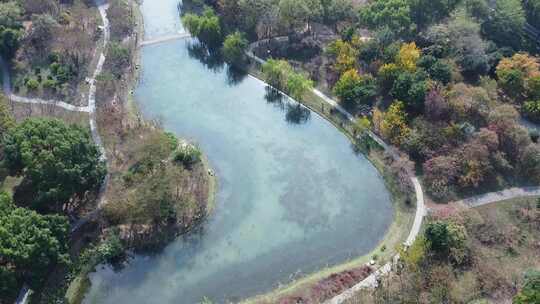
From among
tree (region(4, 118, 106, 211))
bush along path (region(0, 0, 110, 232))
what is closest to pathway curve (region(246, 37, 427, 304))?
bush along path (region(0, 0, 110, 232))

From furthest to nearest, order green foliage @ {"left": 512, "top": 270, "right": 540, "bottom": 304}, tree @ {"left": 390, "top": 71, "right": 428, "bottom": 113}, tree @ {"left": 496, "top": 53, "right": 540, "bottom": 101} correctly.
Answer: tree @ {"left": 496, "top": 53, "right": 540, "bottom": 101}, tree @ {"left": 390, "top": 71, "right": 428, "bottom": 113}, green foliage @ {"left": 512, "top": 270, "right": 540, "bottom": 304}

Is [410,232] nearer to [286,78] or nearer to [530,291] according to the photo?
[530,291]

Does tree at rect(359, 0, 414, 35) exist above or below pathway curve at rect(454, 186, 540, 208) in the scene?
above

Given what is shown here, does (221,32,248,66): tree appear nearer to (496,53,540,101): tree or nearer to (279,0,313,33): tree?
(279,0,313,33): tree

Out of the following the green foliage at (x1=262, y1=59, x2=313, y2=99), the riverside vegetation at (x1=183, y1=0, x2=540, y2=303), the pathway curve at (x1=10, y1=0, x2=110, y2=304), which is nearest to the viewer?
the pathway curve at (x1=10, y1=0, x2=110, y2=304)

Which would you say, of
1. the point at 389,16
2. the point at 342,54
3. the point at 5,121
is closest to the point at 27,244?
the point at 5,121

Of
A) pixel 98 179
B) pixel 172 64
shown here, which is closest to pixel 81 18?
pixel 172 64
